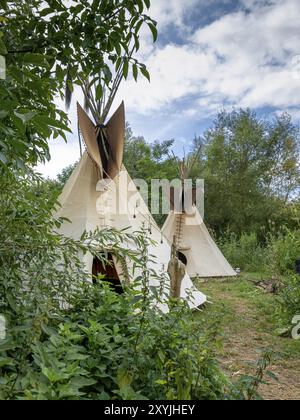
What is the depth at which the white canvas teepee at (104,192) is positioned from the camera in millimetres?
4281

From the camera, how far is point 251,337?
154 inches

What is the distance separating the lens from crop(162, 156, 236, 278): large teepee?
743cm

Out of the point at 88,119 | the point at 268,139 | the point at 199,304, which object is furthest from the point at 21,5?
the point at 268,139

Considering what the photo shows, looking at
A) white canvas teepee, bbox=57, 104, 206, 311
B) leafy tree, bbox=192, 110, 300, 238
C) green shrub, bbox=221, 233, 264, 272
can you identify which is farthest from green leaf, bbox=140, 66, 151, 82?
leafy tree, bbox=192, 110, 300, 238

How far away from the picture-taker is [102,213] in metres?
4.35

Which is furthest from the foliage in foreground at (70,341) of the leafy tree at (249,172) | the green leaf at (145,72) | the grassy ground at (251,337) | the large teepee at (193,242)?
the leafy tree at (249,172)

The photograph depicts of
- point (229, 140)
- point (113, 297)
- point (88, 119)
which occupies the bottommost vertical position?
point (113, 297)

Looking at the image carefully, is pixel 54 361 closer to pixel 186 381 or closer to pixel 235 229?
pixel 186 381

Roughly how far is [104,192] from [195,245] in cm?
364

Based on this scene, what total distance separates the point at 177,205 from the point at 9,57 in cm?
641

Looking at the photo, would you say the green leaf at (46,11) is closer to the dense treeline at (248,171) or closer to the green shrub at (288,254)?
the green shrub at (288,254)
